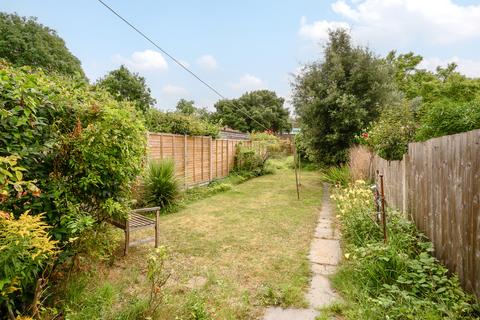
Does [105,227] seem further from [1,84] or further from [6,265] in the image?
[1,84]

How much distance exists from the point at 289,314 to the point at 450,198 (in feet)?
5.96

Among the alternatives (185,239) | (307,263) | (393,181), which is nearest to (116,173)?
(185,239)

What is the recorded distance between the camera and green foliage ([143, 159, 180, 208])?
6.25 meters

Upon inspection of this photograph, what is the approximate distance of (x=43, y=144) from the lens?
2051 millimetres

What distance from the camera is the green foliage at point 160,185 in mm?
6250

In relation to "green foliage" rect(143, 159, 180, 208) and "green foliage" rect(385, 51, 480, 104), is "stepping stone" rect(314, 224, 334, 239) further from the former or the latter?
"green foliage" rect(385, 51, 480, 104)

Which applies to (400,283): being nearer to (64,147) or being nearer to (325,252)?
(325,252)

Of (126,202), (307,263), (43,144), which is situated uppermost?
(43,144)

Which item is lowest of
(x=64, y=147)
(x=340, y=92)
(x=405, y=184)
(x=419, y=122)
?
(x=405, y=184)

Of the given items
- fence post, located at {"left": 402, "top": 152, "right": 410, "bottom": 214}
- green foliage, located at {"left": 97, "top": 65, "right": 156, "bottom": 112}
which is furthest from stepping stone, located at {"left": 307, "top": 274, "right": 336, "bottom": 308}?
green foliage, located at {"left": 97, "top": 65, "right": 156, "bottom": 112}

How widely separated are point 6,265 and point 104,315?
0.99 m

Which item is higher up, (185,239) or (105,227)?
(105,227)

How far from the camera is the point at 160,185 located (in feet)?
20.6

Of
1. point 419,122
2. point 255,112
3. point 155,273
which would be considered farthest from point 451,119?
point 255,112
